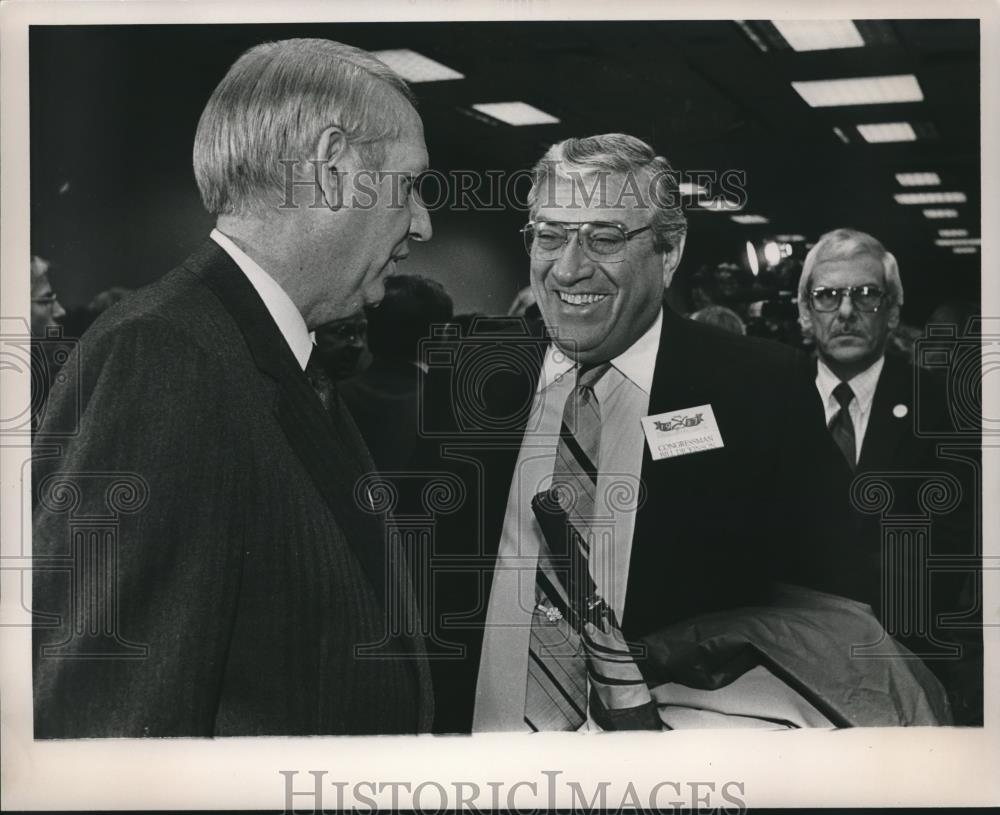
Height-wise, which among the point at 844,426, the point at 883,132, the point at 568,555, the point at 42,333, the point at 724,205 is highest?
the point at 883,132

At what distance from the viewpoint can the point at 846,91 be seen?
8.92 feet

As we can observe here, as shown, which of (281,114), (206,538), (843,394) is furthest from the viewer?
(843,394)

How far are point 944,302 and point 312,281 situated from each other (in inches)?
65.4

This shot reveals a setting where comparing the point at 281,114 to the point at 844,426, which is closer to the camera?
the point at 281,114

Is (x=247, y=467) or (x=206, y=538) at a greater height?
(x=247, y=467)

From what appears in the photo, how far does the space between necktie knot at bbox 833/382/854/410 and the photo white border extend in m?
0.37

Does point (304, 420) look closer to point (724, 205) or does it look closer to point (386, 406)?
point (386, 406)

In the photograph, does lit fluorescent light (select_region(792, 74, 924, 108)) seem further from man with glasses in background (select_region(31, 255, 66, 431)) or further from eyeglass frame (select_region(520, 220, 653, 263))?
man with glasses in background (select_region(31, 255, 66, 431))

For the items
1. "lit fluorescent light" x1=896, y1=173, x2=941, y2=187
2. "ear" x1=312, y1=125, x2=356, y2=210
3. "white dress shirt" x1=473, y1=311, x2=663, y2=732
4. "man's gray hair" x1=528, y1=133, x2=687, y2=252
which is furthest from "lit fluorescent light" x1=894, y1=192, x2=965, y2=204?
"ear" x1=312, y1=125, x2=356, y2=210

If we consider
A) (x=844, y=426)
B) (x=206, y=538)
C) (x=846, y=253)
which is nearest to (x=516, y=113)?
(x=846, y=253)

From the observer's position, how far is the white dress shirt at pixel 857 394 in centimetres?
275

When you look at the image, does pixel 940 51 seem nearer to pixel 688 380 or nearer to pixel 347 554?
pixel 688 380

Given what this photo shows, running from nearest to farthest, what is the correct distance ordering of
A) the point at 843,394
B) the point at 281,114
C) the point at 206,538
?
the point at 206,538
the point at 281,114
the point at 843,394

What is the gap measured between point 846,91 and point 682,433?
3.26 feet
